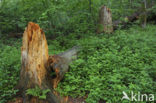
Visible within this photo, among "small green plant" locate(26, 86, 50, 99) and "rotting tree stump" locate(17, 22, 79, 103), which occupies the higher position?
"rotting tree stump" locate(17, 22, 79, 103)

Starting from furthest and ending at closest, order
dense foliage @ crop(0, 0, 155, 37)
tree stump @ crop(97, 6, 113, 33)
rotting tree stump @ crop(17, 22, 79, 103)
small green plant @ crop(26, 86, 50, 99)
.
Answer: tree stump @ crop(97, 6, 113, 33) < dense foliage @ crop(0, 0, 155, 37) < rotting tree stump @ crop(17, 22, 79, 103) < small green plant @ crop(26, 86, 50, 99)

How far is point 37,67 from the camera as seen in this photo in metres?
3.69

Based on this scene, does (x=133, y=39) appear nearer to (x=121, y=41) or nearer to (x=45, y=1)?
(x=121, y=41)

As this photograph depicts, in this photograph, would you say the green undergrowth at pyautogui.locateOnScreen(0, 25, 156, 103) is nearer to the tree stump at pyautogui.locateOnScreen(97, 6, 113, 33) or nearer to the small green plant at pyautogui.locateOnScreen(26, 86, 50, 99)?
the small green plant at pyautogui.locateOnScreen(26, 86, 50, 99)

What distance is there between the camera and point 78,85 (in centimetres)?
416

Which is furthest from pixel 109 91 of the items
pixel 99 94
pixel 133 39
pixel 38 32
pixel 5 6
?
pixel 5 6

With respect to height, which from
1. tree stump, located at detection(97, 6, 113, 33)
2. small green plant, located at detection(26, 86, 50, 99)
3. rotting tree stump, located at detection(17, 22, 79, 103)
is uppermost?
tree stump, located at detection(97, 6, 113, 33)

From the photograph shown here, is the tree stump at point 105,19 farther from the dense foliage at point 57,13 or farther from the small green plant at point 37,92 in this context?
the small green plant at point 37,92

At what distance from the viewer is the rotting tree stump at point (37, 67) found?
3604mm

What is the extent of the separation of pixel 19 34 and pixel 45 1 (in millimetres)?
4362

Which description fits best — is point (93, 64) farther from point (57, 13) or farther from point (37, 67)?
point (57, 13)

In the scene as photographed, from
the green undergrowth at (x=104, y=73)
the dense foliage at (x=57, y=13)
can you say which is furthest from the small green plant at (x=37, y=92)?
the dense foliage at (x=57, y=13)

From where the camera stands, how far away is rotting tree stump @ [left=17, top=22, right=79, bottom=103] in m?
3.60

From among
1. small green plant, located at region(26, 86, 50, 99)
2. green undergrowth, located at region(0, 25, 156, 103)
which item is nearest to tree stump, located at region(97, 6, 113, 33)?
green undergrowth, located at region(0, 25, 156, 103)
